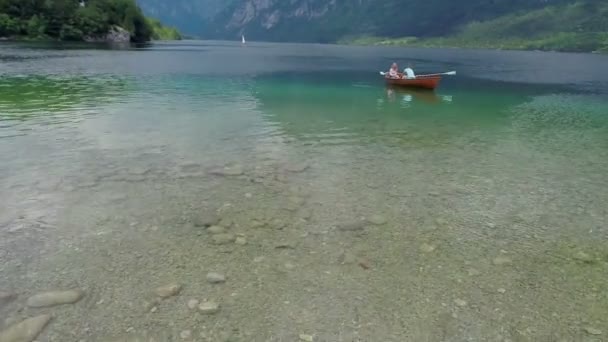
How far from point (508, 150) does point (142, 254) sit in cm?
2071

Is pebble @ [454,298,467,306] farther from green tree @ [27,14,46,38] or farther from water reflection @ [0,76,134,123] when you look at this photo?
green tree @ [27,14,46,38]

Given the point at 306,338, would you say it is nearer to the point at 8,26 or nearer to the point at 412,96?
the point at 412,96

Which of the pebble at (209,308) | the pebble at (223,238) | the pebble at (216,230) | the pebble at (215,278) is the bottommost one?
the pebble at (209,308)

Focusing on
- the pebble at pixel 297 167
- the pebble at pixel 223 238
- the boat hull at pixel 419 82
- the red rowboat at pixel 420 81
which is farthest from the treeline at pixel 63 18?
the pebble at pixel 223 238

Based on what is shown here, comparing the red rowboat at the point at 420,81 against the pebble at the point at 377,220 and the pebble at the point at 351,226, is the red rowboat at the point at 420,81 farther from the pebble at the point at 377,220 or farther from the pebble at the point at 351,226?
the pebble at the point at 351,226

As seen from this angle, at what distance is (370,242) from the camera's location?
39.0 feet

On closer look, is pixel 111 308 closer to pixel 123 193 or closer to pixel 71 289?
pixel 71 289

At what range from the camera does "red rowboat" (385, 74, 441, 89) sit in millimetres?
49219

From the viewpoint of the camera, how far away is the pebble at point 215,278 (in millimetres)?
9680

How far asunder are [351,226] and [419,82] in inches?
1607

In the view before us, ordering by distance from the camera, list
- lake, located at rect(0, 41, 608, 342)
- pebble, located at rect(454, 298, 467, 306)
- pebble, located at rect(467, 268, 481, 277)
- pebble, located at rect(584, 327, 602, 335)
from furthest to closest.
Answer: pebble, located at rect(467, 268, 481, 277)
pebble, located at rect(454, 298, 467, 306)
lake, located at rect(0, 41, 608, 342)
pebble, located at rect(584, 327, 602, 335)

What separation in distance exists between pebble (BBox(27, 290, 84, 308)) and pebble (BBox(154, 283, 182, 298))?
1.63 metres

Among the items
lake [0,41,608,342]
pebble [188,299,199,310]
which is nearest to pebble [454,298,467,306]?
lake [0,41,608,342]

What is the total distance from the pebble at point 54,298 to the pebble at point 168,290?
1632mm
